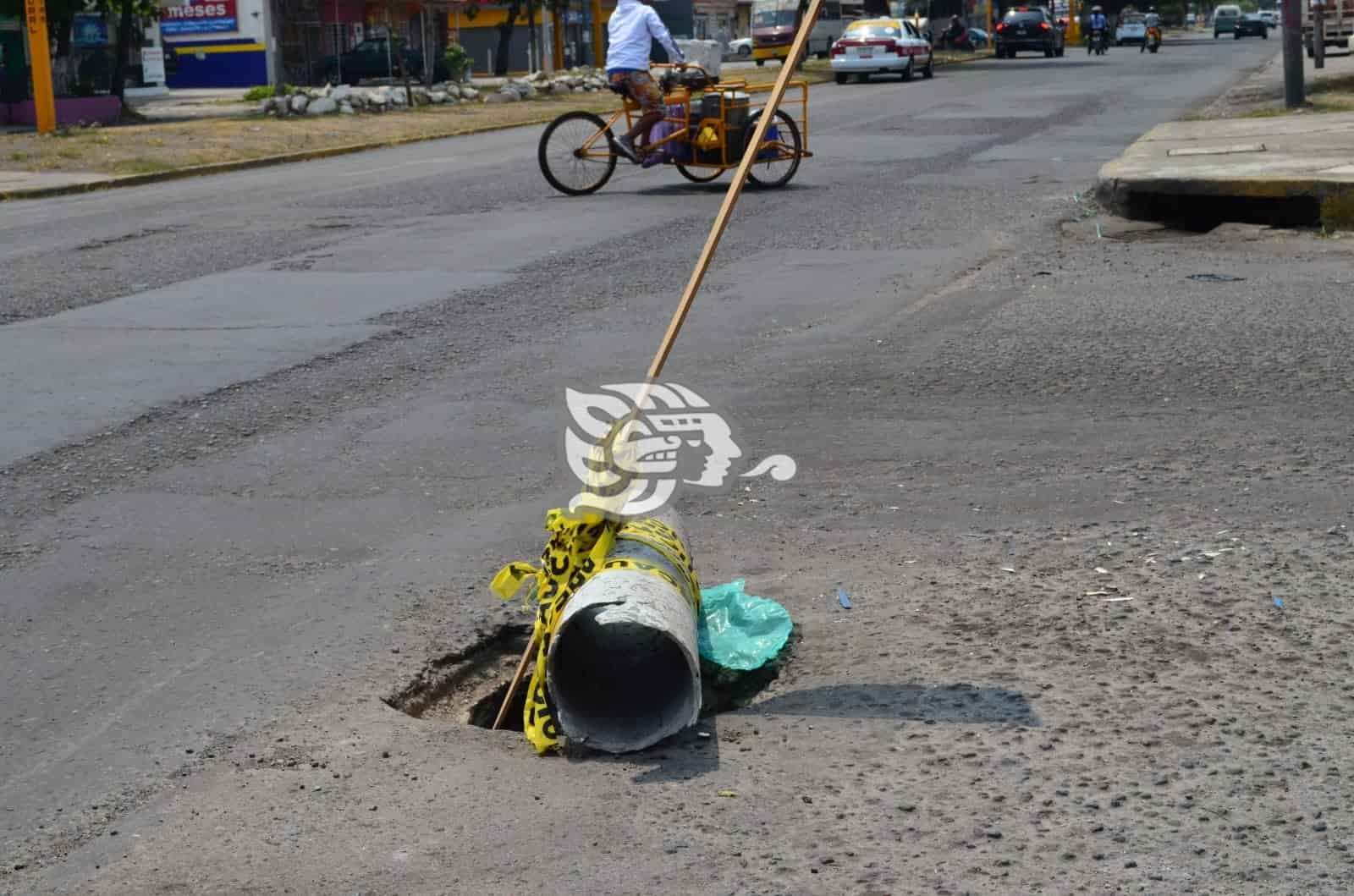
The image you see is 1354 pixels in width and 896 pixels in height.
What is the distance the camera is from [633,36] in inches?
579

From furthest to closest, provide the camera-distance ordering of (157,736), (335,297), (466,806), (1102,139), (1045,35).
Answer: (1045,35) → (1102,139) → (335,297) → (157,736) → (466,806)

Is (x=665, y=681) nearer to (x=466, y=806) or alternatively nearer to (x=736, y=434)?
(x=466, y=806)

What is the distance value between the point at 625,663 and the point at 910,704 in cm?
67

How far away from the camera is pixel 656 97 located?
49.9 feet

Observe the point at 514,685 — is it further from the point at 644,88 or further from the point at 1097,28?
the point at 1097,28

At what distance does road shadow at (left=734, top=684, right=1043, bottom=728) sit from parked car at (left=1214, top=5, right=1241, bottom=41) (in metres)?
97.5

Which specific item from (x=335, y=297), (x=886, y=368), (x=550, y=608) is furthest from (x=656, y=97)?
(x=550, y=608)

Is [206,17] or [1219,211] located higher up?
[206,17]

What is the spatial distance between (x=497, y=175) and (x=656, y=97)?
3106 millimetres

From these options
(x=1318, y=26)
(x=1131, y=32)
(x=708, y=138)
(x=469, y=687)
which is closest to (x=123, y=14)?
(x=708, y=138)

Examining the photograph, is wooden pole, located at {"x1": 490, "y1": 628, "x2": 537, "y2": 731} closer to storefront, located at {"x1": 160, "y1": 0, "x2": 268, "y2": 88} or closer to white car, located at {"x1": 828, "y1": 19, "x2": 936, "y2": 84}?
white car, located at {"x1": 828, "y1": 19, "x2": 936, "y2": 84}

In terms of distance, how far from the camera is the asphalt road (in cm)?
322

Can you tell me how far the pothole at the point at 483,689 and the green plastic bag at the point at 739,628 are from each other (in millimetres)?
34

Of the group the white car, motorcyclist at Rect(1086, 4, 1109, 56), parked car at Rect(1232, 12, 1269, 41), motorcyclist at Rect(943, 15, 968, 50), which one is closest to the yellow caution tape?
the white car
